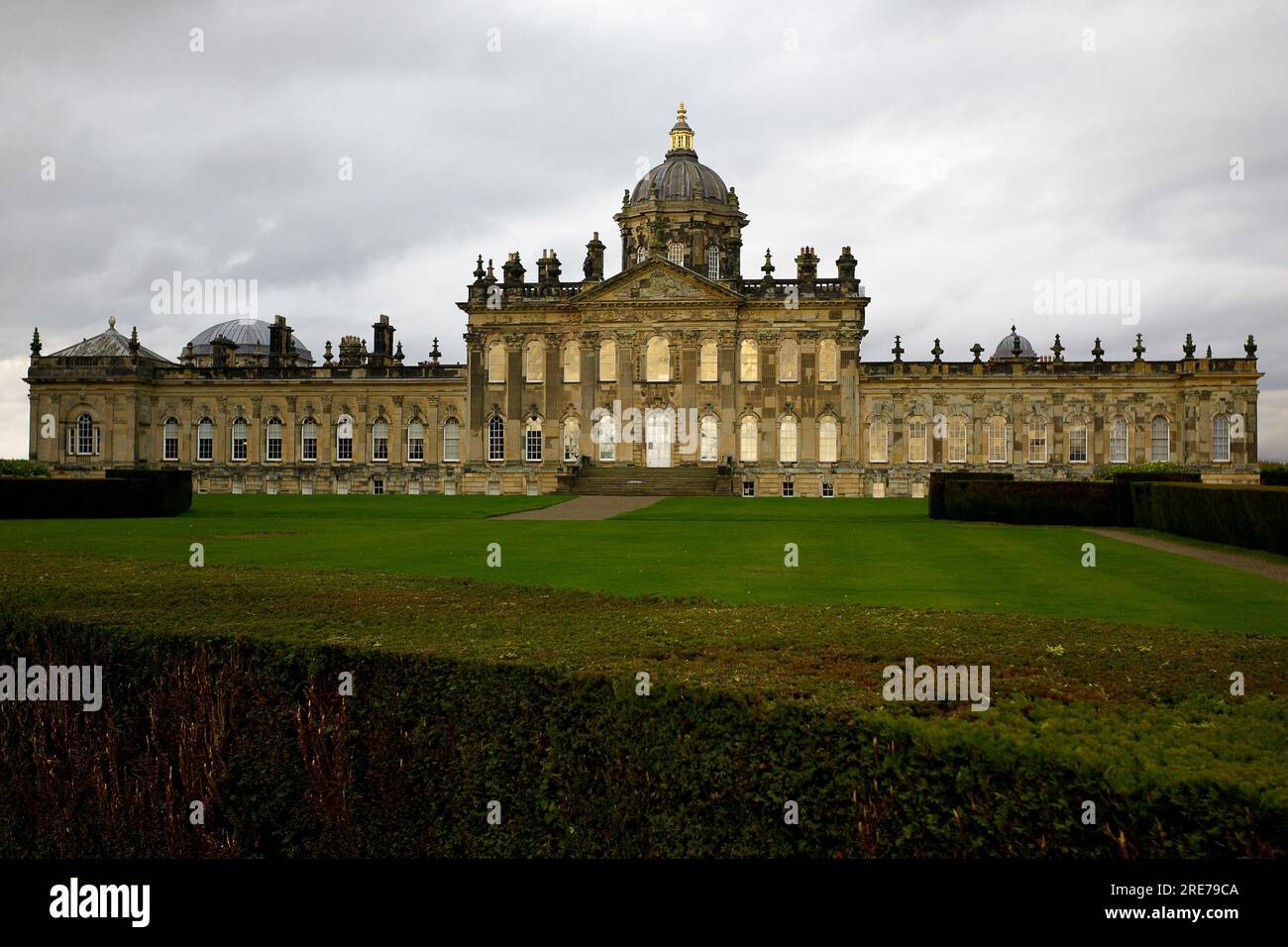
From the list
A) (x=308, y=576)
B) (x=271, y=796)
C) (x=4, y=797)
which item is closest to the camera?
(x=271, y=796)

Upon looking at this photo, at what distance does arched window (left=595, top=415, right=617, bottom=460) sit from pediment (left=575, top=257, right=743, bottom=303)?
264 inches

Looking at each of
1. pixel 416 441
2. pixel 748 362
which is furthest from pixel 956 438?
pixel 416 441

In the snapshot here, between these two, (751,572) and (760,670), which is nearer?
(760,670)

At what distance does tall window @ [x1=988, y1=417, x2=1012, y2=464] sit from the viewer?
189 ft

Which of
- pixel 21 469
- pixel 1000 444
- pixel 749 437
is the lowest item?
pixel 21 469

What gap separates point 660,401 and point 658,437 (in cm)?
201

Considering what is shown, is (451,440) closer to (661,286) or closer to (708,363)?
(661,286)

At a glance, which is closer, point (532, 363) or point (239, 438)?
point (532, 363)

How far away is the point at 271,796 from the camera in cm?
683

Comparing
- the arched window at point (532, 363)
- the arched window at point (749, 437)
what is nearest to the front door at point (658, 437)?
the arched window at point (749, 437)

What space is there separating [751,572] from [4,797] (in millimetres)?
9366

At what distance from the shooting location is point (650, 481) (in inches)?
1892

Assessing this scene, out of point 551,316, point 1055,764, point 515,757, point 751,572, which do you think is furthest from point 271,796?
point 551,316
